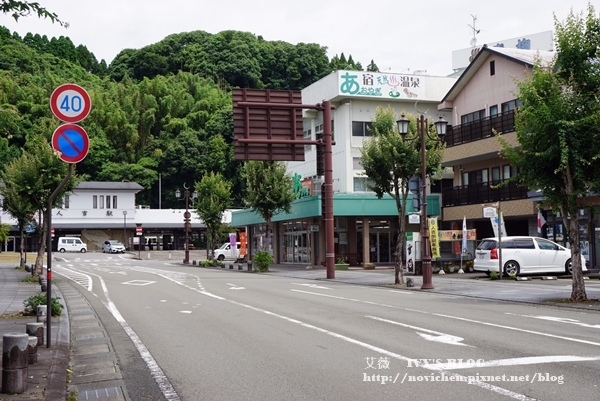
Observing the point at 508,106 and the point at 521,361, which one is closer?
the point at 521,361

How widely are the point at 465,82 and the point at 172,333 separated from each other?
34025 millimetres

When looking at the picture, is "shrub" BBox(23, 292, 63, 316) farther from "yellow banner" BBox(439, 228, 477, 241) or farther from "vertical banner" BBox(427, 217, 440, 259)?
"yellow banner" BBox(439, 228, 477, 241)

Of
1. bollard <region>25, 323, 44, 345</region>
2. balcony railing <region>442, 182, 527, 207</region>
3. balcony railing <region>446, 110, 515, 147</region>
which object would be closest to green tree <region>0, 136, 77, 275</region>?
bollard <region>25, 323, 44, 345</region>

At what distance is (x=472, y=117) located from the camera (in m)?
42.3

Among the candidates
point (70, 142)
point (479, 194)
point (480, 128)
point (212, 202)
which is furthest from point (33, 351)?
point (212, 202)

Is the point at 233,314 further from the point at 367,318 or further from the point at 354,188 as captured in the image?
the point at 354,188

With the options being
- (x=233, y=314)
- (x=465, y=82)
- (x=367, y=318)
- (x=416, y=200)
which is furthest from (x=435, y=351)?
(x=465, y=82)

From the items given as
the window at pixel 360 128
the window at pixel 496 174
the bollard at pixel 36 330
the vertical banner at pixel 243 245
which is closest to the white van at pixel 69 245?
the vertical banner at pixel 243 245

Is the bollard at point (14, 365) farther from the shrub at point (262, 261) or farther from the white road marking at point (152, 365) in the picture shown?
the shrub at point (262, 261)

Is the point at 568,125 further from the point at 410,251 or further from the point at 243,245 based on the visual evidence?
the point at 243,245

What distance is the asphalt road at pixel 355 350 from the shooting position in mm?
7617

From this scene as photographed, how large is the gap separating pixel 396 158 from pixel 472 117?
16643mm

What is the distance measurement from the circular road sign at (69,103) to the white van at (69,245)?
2889 inches

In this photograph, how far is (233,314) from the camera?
1585cm
